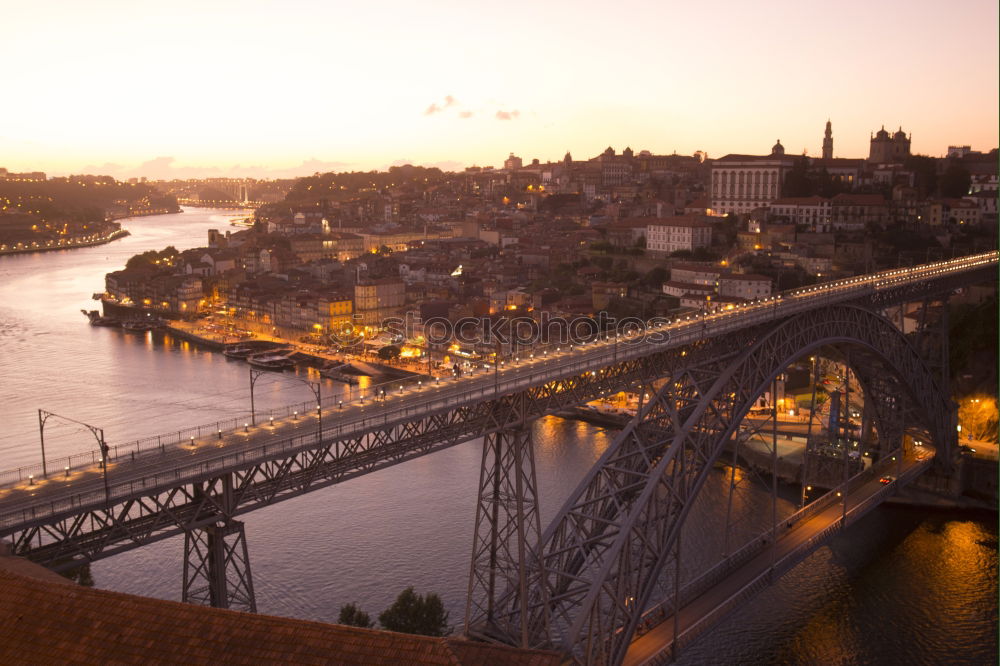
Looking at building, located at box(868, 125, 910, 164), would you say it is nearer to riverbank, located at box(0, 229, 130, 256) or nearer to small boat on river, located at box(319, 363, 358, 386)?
small boat on river, located at box(319, 363, 358, 386)

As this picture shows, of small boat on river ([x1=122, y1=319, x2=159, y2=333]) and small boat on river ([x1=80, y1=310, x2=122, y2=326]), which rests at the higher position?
small boat on river ([x1=80, y1=310, x2=122, y2=326])

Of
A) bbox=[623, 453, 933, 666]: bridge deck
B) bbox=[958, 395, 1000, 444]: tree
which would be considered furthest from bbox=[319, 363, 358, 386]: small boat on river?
bbox=[958, 395, 1000, 444]: tree

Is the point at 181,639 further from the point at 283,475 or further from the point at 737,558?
the point at 737,558

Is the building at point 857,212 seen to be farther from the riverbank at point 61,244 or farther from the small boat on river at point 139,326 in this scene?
the riverbank at point 61,244

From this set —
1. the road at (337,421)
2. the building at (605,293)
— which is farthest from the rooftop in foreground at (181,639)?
the building at (605,293)

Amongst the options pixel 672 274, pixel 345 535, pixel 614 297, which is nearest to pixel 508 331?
pixel 614 297

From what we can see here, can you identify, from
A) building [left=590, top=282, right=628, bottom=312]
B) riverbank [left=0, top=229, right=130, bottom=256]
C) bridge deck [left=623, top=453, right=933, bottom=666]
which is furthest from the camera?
riverbank [left=0, top=229, right=130, bottom=256]
